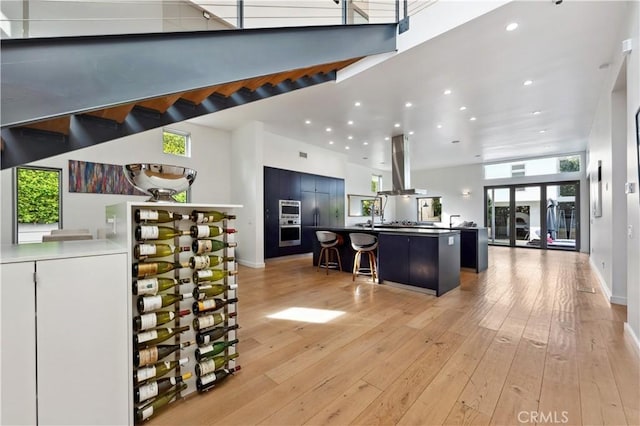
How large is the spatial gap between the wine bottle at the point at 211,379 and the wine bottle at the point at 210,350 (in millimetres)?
122

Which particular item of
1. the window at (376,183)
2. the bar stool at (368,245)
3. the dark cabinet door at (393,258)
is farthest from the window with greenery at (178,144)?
the window at (376,183)

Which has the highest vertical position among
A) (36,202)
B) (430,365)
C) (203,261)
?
(36,202)

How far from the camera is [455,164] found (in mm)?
10719

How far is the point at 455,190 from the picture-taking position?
36.0 ft

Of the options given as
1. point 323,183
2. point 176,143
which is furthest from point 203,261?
point 323,183

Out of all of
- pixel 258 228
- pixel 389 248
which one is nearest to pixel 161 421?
pixel 389 248

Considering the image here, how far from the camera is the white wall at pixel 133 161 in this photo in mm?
4480

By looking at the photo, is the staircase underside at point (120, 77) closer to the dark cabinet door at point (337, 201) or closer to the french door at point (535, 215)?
the dark cabinet door at point (337, 201)

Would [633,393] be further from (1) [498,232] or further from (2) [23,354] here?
(1) [498,232]

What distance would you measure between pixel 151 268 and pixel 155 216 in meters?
0.30

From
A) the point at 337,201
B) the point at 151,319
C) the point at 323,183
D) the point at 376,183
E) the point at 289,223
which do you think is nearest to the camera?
the point at 151,319

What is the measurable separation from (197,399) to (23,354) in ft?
3.12

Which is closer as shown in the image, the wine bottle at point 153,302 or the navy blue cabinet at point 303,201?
the wine bottle at point 153,302

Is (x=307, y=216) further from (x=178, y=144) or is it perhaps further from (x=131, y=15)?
(x=131, y=15)
